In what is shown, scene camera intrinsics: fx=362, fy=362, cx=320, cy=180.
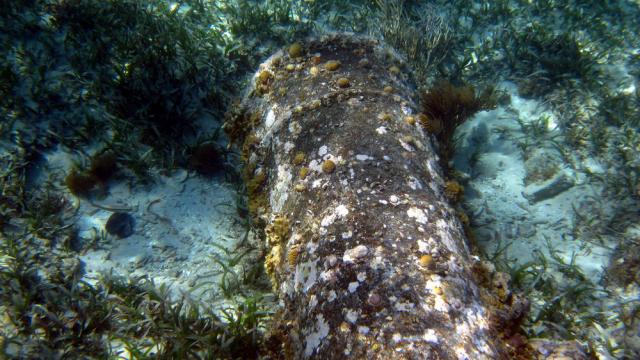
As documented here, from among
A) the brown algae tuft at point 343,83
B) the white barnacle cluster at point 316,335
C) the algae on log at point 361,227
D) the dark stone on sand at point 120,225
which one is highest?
the brown algae tuft at point 343,83

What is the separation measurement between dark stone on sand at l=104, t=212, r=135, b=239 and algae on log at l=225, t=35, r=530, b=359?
5.07 feet

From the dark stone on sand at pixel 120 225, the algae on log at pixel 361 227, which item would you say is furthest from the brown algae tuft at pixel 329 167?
the dark stone on sand at pixel 120 225

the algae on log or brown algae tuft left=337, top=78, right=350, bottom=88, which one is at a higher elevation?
brown algae tuft left=337, top=78, right=350, bottom=88

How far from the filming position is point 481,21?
636cm

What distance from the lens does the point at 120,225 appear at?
373cm

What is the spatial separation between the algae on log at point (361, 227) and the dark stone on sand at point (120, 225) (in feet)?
5.07

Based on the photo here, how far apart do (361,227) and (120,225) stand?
9.09 ft

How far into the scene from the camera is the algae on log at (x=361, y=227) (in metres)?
1.88

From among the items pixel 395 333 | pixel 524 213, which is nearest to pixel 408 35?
pixel 524 213

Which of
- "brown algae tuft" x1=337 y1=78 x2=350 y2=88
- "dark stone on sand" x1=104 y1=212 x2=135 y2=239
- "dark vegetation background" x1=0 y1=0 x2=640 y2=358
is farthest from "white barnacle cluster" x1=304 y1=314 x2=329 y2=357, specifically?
"dark stone on sand" x1=104 y1=212 x2=135 y2=239

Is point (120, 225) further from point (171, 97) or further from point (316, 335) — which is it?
point (316, 335)

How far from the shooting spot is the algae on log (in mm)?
1879

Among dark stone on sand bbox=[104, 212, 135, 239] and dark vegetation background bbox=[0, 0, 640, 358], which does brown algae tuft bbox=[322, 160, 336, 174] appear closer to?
dark vegetation background bbox=[0, 0, 640, 358]

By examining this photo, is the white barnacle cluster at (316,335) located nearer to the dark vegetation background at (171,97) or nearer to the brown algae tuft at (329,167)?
the dark vegetation background at (171,97)
